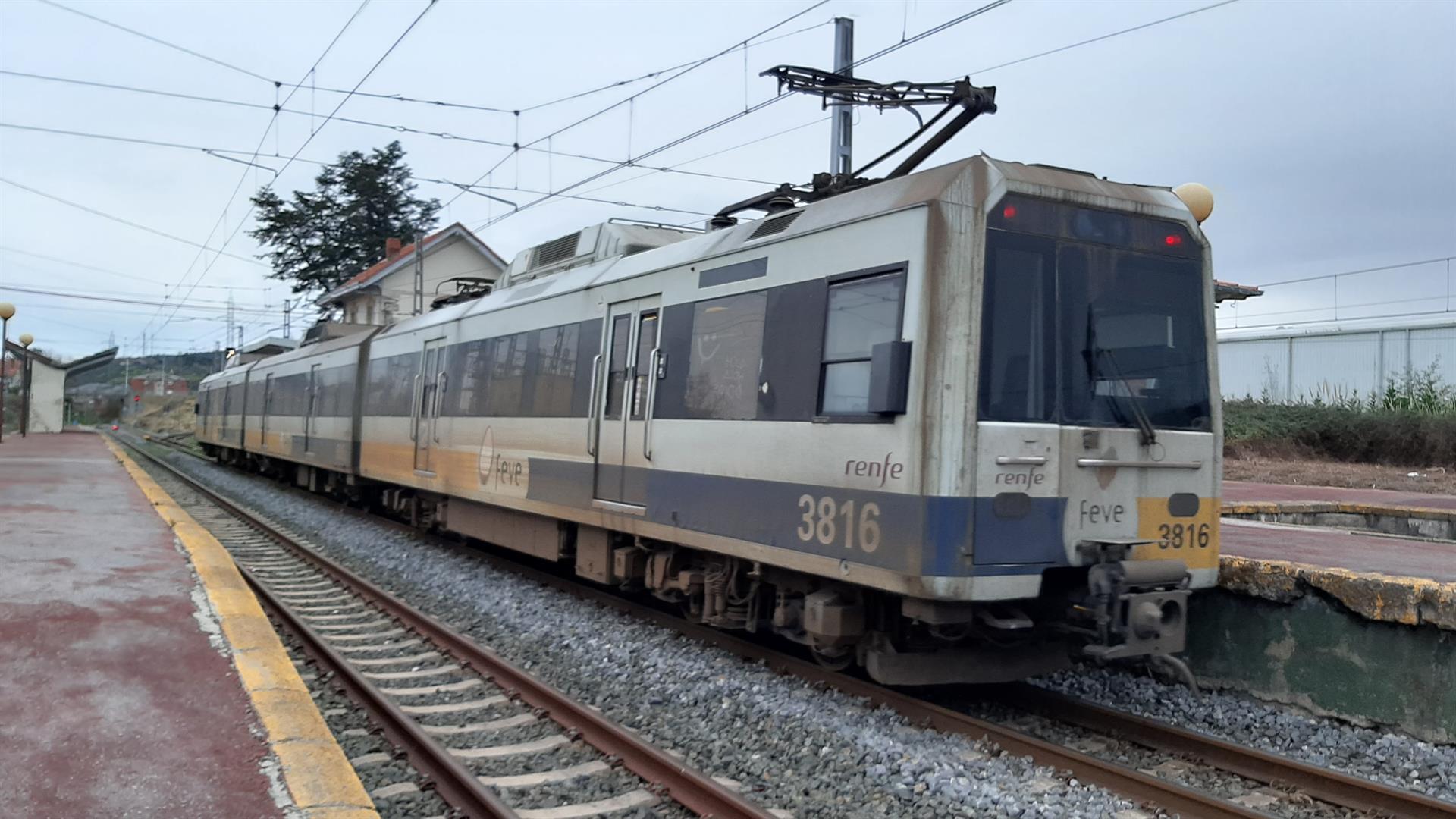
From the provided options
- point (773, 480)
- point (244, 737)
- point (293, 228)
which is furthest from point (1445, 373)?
point (293, 228)

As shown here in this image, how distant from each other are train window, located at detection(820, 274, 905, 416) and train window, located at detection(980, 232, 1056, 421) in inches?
19.8

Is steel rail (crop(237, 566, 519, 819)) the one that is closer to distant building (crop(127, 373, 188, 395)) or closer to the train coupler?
the train coupler

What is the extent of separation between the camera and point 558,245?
11664mm

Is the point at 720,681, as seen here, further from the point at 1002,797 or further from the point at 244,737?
the point at 244,737

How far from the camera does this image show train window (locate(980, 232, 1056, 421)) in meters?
5.81

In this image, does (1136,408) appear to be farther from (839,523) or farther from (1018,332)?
(839,523)

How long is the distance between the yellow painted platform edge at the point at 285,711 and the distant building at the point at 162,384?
3618 inches

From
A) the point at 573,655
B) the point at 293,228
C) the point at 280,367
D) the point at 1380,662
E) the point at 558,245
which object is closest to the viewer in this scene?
the point at 1380,662

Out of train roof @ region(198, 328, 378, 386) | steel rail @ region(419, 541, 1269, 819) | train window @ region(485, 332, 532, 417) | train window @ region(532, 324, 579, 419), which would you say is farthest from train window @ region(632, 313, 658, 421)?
train roof @ region(198, 328, 378, 386)

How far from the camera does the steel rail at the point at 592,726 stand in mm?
4902

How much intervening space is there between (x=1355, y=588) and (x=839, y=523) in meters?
3.14

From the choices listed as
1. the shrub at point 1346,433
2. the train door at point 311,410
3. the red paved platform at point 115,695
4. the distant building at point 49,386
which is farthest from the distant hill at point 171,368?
the red paved platform at point 115,695

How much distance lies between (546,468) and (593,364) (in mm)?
1337

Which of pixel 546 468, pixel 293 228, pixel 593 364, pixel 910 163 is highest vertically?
pixel 293 228
